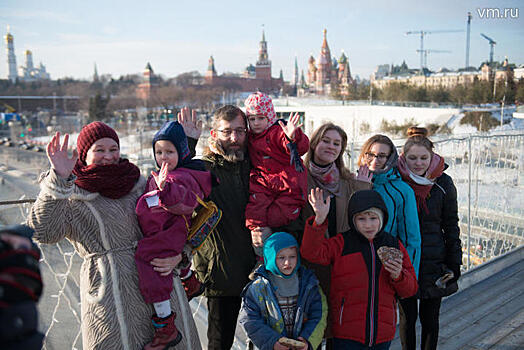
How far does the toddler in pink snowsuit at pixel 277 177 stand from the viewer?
72.5 inches

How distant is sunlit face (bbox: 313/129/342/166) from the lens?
199cm

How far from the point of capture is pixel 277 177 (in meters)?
1.88

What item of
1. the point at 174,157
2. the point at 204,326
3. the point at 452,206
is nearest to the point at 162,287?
the point at 174,157

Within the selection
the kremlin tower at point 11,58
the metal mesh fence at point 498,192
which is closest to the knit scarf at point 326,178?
the metal mesh fence at point 498,192

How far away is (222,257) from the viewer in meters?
1.94

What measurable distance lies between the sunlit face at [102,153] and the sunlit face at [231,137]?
1.96 ft

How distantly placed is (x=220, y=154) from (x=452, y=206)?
4.52ft

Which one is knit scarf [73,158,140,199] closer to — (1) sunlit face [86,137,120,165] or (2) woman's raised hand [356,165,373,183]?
(1) sunlit face [86,137,120,165]

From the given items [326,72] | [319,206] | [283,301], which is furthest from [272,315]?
[326,72]

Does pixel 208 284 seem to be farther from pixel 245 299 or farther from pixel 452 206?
pixel 452 206

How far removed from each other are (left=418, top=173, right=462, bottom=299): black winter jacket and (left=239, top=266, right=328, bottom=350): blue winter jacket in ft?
2.55

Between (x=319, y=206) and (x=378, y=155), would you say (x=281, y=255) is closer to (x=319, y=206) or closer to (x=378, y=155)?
(x=319, y=206)

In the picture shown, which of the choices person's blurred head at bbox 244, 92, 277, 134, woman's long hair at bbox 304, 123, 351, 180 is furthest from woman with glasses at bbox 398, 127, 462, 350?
person's blurred head at bbox 244, 92, 277, 134

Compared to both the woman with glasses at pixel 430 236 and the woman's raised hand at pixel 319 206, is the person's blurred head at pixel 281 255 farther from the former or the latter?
the woman with glasses at pixel 430 236
